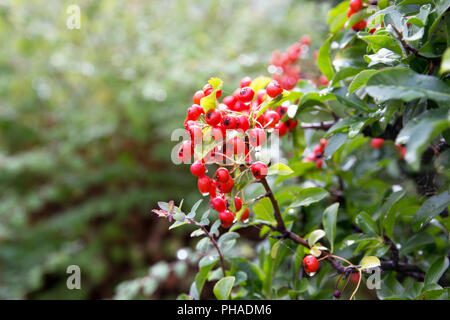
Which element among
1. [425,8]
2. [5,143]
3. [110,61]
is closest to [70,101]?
[110,61]

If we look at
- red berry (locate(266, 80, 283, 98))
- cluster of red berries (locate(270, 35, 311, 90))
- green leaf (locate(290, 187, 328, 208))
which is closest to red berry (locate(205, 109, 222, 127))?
red berry (locate(266, 80, 283, 98))

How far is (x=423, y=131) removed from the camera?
33 cm

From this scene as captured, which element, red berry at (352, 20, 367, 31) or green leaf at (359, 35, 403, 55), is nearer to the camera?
green leaf at (359, 35, 403, 55)

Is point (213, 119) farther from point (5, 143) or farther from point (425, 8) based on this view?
point (5, 143)

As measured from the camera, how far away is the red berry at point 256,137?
48cm

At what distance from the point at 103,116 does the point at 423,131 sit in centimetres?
207

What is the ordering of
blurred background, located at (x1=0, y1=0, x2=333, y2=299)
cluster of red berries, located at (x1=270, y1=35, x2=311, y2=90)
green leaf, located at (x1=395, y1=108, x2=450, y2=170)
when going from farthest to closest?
blurred background, located at (x1=0, y1=0, x2=333, y2=299) → cluster of red berries, located at (x1=270, y1=35, x2=311, y2=90) → green leaf, located at (x1=395, y1=108, x2=450, y2=170)

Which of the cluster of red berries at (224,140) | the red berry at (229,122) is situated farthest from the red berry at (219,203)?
the red berry at (229,122)

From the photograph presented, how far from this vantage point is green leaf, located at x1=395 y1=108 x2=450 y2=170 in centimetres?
31

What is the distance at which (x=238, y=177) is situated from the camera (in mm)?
519

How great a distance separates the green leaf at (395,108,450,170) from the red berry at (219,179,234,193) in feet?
0.78

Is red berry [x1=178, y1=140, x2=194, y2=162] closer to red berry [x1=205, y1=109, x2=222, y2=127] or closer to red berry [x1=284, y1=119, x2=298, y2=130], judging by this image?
red berry [x1=205, y1=109, x2=222, y2=127]

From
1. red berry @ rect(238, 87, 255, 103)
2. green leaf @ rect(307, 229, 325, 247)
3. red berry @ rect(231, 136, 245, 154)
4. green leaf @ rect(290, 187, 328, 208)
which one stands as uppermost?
red berry @ rect(238, 87, 255, 103)
